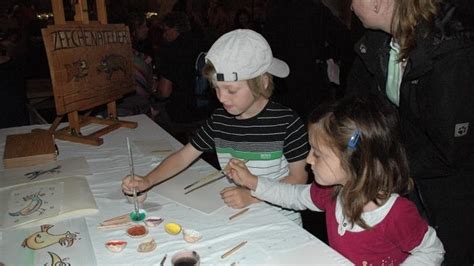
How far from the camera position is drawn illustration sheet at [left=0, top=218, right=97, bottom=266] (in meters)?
0.97

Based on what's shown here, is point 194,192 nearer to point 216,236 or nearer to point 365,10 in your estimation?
point 216,236

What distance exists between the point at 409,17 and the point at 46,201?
48.1 inches

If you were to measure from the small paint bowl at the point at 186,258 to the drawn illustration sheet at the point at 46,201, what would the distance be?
1.26ft

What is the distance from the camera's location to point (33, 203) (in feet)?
4.13

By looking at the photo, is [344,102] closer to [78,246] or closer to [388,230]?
[388,230]

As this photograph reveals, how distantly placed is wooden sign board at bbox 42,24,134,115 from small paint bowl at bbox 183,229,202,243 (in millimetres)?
1113

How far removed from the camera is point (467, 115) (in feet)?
3.97

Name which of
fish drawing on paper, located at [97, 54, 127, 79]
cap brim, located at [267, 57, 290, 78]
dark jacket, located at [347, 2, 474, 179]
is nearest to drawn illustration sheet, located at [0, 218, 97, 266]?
cap brim, located at [267, 57, 290, 78]

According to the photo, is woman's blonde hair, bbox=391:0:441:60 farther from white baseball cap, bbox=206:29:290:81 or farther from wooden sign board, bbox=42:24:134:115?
wooden sign board, bbox=42:24:134:115

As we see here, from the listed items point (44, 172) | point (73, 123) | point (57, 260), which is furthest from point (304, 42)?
point (57, 260)

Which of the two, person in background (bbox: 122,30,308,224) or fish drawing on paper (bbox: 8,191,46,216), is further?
person in background (bbox: 122,30,308,224)

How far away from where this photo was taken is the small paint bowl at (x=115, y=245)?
1.00 m

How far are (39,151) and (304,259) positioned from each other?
4.01 ft

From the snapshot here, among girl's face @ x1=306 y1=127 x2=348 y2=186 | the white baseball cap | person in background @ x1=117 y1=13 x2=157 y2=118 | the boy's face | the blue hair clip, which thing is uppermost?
the white baseball cap
